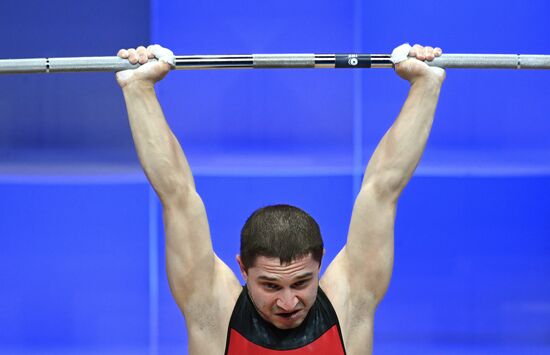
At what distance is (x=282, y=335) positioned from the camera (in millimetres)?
2414

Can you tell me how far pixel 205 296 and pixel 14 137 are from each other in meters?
3.11

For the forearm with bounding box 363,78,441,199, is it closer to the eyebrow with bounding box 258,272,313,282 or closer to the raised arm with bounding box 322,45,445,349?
the raised arm with bounding box 322,45,445,349

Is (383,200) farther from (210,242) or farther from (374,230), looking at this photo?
(210,242)

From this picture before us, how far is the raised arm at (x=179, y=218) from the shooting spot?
2418 millimetres

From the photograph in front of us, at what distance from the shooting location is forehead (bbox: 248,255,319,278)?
2262mm

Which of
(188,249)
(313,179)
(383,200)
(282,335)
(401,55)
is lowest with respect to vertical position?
(282,335)

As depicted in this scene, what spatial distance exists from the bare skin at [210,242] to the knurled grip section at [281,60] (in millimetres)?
335

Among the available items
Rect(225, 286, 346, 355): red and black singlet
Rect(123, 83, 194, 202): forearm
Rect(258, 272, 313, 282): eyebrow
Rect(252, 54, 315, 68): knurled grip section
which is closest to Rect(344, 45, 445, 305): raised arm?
Rect(225, 286, 346, 355): red and black singlet

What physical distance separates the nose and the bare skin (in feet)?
0.21

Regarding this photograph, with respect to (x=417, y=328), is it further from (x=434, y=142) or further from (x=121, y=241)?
(x=121, y=241)

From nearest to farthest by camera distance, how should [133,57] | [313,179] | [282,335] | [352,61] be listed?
[282,335] < [133,57] < [352,61] < [313,179]

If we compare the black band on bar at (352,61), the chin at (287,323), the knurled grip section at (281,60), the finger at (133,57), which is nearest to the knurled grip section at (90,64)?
the finger at (133,57)

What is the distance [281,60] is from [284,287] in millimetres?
743

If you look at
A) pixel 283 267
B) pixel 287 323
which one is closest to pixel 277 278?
pixel 283 267
